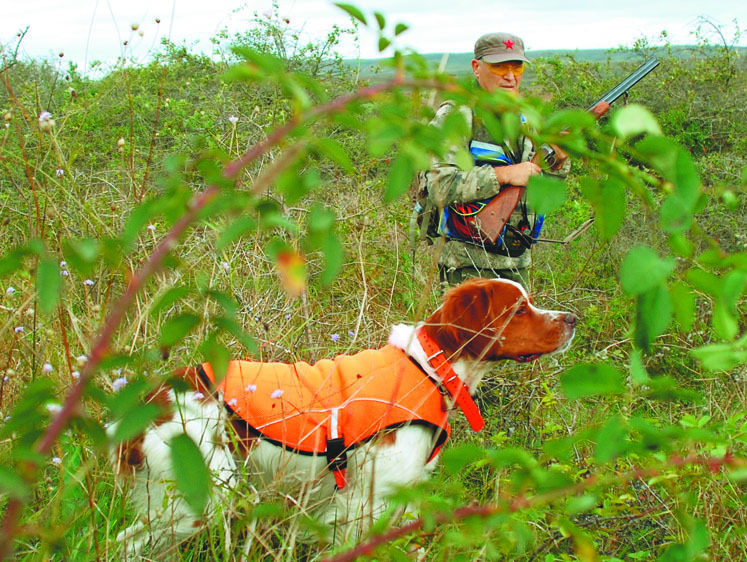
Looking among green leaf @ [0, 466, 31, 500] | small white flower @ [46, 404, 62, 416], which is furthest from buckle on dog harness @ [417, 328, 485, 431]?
green leaf @ [0, 466, 31, 500]

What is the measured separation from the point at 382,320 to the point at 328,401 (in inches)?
55.8

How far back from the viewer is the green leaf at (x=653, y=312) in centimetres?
73

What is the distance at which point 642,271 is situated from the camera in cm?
70

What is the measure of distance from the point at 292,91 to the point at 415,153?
0.14 metres

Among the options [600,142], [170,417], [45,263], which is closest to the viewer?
[45,263]

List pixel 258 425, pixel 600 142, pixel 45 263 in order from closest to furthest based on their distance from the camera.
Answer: pixel 45 263 < pixel 600 142 < pixel 258 425

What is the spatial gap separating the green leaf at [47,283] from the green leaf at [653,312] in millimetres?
623

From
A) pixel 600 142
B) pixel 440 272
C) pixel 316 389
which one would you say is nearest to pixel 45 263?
pixel 600 142

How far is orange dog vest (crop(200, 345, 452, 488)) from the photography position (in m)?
2.39

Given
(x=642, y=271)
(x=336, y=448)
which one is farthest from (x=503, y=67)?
(x=642, y=271)

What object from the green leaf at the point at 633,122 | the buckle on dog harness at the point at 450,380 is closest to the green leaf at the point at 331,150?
the green leaf at the point at 633,122

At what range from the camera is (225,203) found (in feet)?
2.22

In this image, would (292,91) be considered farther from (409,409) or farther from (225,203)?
(409,409)

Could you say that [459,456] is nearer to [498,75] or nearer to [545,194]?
[545,194]
